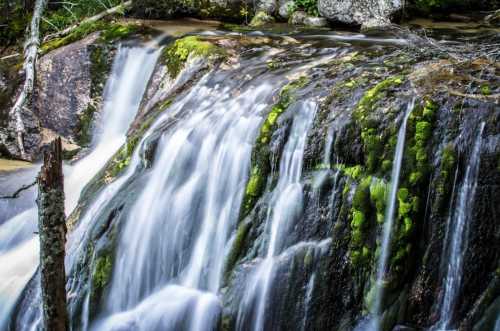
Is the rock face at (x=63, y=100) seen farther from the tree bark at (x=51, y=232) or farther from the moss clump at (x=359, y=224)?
the moss clump at (x=359, y=224)

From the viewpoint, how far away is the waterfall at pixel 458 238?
177 inches

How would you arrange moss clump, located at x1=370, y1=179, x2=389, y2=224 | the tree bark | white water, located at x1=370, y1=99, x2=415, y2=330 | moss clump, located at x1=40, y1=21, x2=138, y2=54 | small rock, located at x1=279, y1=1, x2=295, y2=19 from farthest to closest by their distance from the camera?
small rock, located at x1=279, y1=1, x2=295, y2=19
moss clump, located at x1=40, y1=21, x2=138, y2=54
moss clump, located at x1=370, y1=179, x2=389, y2=224
white water, located at x1=370, y1=99, x2=415, y2=330
the tree bark

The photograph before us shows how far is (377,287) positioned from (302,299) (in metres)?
0.62

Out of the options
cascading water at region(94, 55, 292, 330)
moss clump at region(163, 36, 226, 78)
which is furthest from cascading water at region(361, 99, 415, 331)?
moss clump at region(163, 36, 226, 78)

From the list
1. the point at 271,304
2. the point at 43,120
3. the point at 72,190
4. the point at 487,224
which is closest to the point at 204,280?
the point at 271,304

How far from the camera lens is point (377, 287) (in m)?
4.66

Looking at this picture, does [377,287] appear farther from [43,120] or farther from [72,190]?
[43,120]

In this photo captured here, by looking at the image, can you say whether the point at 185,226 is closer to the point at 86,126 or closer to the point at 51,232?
the point at 51,232

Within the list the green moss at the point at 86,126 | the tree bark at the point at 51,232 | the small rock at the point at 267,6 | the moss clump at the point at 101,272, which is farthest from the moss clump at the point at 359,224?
the small rock at the point at 267,6

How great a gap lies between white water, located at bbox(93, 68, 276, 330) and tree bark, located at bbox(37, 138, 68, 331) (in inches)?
55.1

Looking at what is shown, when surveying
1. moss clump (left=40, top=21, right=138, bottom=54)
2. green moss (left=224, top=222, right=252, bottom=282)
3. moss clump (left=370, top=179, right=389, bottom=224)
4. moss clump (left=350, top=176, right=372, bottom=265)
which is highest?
moss clump (left=40, top=21, right=138, bottom=54)

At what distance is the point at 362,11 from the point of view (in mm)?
10242

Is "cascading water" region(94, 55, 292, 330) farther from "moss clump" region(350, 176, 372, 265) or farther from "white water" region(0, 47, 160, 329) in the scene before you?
"moss clump" region(350, 176, 372, 265)

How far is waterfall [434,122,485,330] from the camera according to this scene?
4488mm
